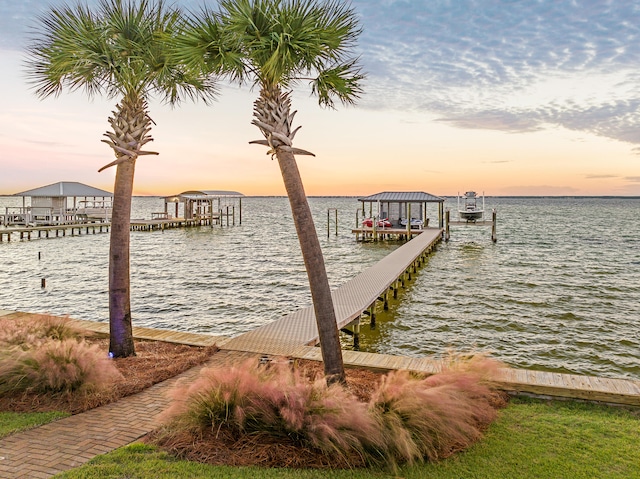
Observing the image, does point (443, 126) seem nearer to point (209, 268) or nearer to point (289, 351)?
point (209, 268)

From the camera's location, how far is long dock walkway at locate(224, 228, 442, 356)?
894 centimetres

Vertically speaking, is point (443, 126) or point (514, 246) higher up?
point (443, 126)

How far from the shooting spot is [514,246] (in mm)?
39406

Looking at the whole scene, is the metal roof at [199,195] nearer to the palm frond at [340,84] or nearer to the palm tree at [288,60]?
the palm frond at [340,84]

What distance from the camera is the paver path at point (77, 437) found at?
4.36m

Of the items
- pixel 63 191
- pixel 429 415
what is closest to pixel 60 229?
pixel 63 191

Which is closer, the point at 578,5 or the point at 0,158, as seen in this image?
the point at 578,5

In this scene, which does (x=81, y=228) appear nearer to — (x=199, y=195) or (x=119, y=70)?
(x=199, y=195)

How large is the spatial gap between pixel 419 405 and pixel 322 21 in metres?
4.71

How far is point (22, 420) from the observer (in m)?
5.46

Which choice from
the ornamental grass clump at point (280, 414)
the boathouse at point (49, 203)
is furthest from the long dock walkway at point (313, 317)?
the boathouse at point (49, 203)

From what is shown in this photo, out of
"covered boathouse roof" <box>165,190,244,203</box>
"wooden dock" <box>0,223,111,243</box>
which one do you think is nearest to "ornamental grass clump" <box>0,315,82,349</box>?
"wooden dock" <box>0,223,111,243</box>

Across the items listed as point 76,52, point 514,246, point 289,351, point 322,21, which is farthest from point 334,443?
point 514,246

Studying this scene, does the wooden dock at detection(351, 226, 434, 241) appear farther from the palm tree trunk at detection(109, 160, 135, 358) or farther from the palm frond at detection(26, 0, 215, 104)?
the palm frond at detection(26, 0, 215, 104)
